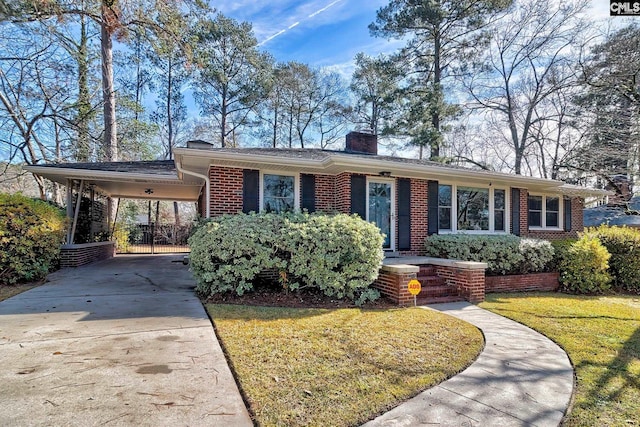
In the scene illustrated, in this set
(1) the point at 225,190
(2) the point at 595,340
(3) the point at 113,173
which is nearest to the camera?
(2) the point at 595,340

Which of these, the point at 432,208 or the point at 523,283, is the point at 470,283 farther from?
the point at 432,208

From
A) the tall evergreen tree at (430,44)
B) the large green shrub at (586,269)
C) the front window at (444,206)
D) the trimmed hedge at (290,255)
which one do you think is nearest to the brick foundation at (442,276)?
the trimmed hedge at (290,255)

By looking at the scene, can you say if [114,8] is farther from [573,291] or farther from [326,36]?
[573,291]

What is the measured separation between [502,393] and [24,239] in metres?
8.68

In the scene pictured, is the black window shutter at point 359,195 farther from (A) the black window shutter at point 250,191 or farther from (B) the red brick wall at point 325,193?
(A) the black window shutter at point 250,191

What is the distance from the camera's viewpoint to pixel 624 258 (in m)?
8.80

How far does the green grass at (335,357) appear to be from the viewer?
2.62m

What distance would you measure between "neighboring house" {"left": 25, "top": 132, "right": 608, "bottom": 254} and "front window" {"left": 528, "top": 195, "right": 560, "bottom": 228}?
31.2 inches

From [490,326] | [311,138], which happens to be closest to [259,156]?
[490,326]

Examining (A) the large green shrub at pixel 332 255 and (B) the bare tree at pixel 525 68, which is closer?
(A) the large green shrub at pixel 332 255

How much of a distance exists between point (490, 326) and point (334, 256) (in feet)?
8.43

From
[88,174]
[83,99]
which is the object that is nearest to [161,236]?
[83,99]

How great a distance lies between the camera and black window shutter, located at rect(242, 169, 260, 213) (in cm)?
791

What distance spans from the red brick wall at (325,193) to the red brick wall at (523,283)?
4009mm
